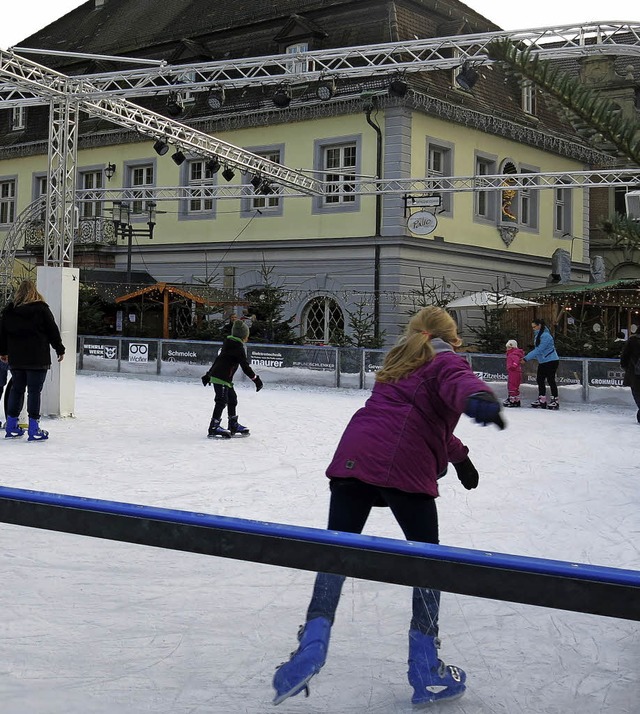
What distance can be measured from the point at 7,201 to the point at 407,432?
34.0 m

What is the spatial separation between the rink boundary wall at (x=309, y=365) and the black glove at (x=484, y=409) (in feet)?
47.8

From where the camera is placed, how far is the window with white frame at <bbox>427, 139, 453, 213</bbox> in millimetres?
27438

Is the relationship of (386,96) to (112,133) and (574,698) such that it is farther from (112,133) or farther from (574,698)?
(574,698)

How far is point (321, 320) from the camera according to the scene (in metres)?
27.6

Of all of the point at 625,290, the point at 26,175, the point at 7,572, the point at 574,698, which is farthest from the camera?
the point at 26,175

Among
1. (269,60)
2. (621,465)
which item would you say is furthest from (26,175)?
(621,465)

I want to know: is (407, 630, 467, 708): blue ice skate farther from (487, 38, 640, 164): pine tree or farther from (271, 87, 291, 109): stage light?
(271, 87, 291, 109): stage light

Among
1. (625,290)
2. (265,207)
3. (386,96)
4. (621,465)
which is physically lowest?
(621,465)

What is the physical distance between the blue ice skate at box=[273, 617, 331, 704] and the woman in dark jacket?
8.83 m

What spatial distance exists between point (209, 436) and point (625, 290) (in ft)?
52.8

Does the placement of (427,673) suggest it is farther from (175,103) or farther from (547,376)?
(175,103)

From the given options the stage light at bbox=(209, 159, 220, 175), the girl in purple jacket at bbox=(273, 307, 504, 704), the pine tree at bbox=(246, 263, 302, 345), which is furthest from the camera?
the pine tree at bbox=(246, 263, 302, 345)

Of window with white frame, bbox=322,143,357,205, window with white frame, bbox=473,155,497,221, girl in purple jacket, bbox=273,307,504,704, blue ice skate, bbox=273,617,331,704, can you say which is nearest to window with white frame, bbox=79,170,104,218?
window with white frame, bbox=322,143,357,205

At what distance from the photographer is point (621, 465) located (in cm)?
1039
